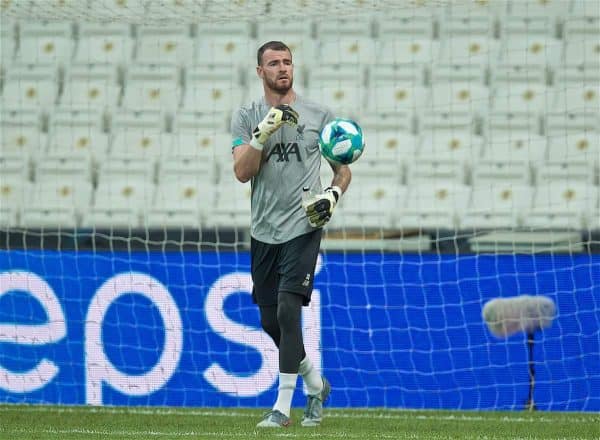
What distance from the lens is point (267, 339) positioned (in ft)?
26.6

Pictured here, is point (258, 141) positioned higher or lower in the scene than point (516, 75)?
lower

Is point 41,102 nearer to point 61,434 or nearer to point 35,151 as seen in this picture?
point 35,151

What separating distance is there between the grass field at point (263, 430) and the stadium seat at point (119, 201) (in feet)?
9.91

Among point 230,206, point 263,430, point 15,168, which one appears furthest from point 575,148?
point 263,430

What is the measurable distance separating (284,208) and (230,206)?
4.49 meters

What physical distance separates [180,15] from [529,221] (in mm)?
3445

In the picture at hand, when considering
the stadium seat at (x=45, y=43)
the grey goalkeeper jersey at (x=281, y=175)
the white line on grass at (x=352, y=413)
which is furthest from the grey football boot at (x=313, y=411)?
the stadium seat at (x=45, y=43)

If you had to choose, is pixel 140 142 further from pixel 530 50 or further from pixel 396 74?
pixel 530 50

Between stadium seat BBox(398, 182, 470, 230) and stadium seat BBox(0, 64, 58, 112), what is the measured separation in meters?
3.89

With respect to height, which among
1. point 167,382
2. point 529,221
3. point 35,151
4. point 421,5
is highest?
point 421,5

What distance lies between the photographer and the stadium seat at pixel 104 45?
12164mm

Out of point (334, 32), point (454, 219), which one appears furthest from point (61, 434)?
point (334, 32)

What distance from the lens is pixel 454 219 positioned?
33.3ft

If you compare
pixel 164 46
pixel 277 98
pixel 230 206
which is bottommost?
pixel 230 206
